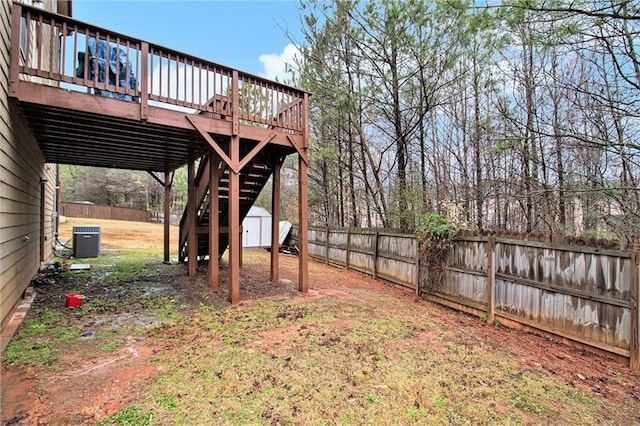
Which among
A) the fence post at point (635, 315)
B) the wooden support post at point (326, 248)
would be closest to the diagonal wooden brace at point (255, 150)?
the fence post at point (635, 315)

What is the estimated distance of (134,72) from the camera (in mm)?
4344

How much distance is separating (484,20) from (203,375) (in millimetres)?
5296

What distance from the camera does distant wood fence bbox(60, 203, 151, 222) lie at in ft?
82.4

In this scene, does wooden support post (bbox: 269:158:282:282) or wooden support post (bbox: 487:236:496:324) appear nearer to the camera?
wooden support post (bbox: 487:236:496:324)

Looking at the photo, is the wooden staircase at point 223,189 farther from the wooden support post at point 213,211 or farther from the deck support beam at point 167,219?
the deck support beam at point 167,219

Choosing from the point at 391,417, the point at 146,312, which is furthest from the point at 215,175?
the point at 391,417

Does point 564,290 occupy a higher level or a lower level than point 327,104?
lower

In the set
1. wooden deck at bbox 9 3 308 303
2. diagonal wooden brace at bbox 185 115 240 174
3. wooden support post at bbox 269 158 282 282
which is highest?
wooden deck at bbox 9 3 308 303

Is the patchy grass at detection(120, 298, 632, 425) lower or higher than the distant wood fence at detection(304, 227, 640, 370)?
lower

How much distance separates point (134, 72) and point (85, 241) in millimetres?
6597

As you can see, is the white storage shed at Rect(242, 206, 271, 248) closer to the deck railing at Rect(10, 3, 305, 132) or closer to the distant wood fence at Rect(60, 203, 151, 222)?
the deck railing at Rect(10, 3, 305, 132)

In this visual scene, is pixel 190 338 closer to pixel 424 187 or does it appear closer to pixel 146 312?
pixel 146 312

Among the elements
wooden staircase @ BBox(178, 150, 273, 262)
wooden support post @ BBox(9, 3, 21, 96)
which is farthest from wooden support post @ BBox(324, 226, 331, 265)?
wooden support post @ BBox(9, 3, 21, 96)

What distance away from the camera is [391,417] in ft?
7.61
